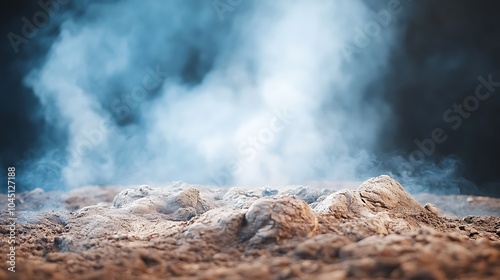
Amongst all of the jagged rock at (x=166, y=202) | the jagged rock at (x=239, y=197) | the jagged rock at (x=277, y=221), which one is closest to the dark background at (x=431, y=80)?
the jagged rock at (x=239, y=197)

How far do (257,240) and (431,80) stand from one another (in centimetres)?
900

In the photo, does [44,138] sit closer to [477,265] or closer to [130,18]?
[130,18]

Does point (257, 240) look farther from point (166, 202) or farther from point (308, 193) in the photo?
point (308, 193)

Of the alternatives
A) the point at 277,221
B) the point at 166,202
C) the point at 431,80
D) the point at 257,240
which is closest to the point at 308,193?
the point at 166,202

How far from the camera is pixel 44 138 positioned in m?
10.6

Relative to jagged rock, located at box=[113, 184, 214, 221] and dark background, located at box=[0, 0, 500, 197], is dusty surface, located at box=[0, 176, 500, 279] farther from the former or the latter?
dark background, located at box=[0, 0, 500, 197]

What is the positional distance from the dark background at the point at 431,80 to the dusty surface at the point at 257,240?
5.34m

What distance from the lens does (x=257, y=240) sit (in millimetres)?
2957

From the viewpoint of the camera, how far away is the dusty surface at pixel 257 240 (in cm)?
218

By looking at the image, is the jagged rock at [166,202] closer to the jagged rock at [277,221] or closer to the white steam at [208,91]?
the jagged rock at [277,221]

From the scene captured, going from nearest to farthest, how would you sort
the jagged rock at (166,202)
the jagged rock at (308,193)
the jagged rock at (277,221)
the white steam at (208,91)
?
the jagged rock at (277,221) < the jagged rock at (166,202) < the jagged rock at (308,193) < the white steam at (208,91)

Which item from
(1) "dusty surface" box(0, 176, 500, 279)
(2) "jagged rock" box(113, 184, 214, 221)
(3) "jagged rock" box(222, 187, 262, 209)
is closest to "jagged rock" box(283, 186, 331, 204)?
(1) "dusty surface" box(0, 176, 500, 279)

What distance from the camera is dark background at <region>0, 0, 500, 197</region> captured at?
31.9 ft

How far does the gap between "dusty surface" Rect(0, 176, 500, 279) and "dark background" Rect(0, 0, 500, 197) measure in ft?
17.5
